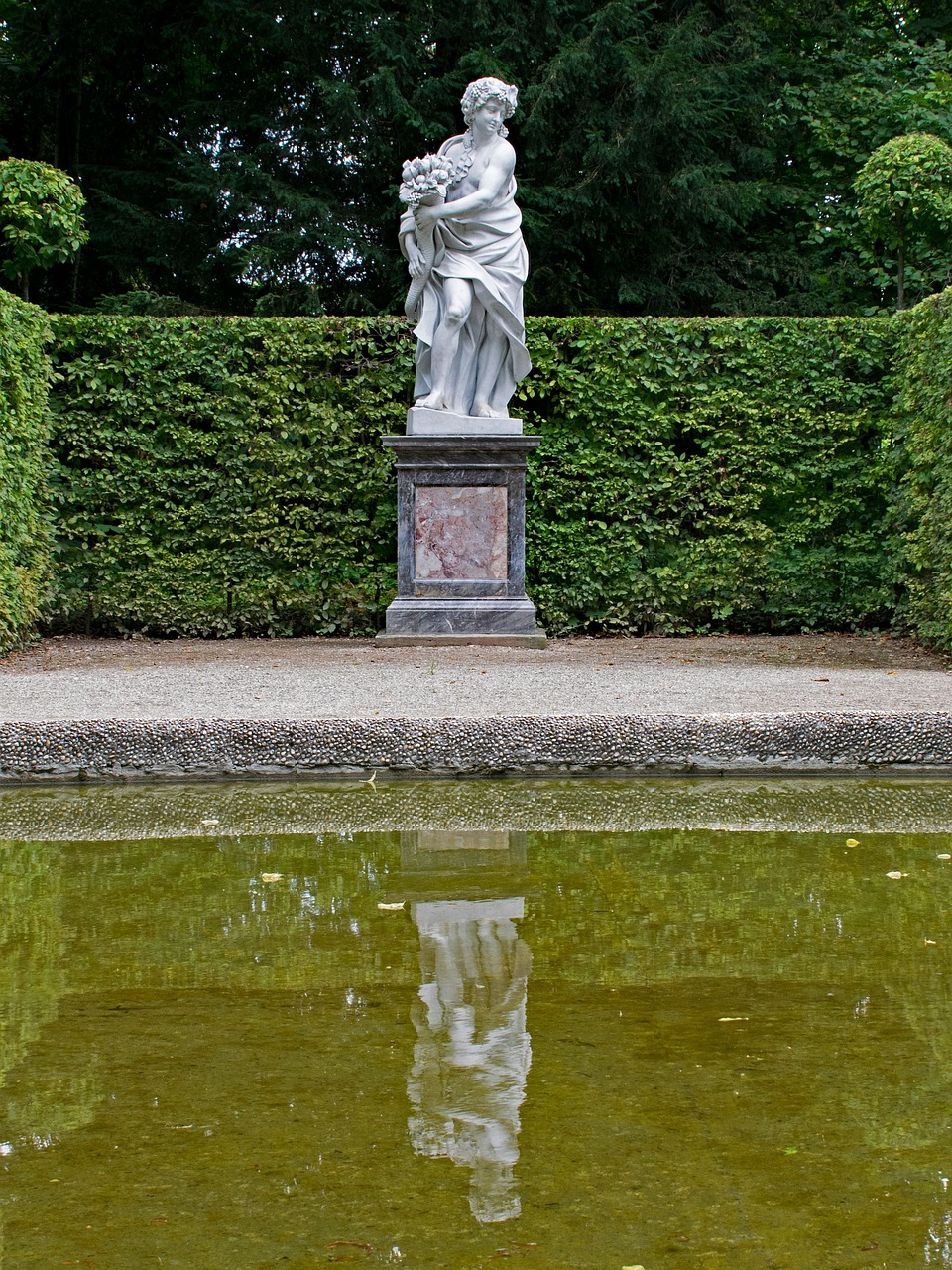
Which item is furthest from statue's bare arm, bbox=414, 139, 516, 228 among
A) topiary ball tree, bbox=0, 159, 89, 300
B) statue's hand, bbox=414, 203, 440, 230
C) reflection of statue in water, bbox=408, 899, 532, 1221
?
reflection of statue in water, bbox=408, 899, 532, 1221

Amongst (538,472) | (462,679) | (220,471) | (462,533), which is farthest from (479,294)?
(462,679)

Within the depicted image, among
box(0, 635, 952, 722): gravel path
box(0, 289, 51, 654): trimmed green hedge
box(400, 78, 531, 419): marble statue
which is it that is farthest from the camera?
box(400, 78, 531, 419): marble statue

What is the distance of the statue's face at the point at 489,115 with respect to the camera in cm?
916

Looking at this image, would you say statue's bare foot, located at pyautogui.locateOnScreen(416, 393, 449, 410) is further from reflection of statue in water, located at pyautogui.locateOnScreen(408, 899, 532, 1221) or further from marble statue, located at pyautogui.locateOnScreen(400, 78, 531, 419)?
reflection of statue in water, located at pyautogui.locateOnScreen(408, 899, 532, 1221)

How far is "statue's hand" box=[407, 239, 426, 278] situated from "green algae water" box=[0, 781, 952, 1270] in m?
6.47

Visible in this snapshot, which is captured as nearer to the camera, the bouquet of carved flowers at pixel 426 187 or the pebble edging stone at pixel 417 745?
the pebble edging stone at pixel 417 745

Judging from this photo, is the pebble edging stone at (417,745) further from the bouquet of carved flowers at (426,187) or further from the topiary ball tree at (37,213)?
the topiary ball tree at (37,213)

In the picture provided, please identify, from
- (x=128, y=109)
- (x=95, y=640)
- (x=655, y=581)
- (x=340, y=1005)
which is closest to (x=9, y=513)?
(x=95, y=640)

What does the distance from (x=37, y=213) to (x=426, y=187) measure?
9.22 feet

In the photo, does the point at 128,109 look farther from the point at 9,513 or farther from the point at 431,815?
the point at 431,815

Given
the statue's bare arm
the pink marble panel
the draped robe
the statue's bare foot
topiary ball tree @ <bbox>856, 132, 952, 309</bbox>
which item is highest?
topiary ball tree @ <bbox>856, 132, 952, 309</bbox>

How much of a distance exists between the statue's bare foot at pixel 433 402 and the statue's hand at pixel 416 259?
0.82 metres

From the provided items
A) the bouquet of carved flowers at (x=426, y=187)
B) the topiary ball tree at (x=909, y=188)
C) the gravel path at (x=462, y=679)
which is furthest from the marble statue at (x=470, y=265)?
the topiary ball tree at (x=909, y=188)

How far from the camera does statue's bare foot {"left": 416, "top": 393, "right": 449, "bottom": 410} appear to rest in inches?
363
